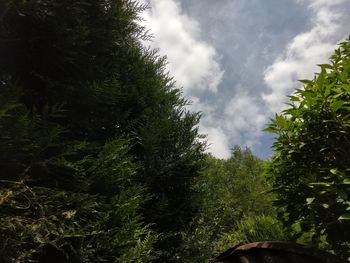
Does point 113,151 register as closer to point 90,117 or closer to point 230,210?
point 90,117

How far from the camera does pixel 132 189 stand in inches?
281

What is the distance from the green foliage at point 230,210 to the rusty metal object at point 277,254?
0.59m

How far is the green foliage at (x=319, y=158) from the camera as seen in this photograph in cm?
477

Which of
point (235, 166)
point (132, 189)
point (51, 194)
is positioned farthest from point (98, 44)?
point (235, 166)

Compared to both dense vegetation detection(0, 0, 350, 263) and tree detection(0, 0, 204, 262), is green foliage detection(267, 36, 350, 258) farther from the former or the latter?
tree detection(0, 0, 204, 262)

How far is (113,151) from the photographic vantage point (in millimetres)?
6977

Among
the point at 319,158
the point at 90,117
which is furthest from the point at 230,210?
the point at 319,158

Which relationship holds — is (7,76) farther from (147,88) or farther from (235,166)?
(235,166)

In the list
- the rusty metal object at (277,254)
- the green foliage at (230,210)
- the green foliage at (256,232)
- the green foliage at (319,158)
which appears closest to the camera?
the green foliage at (319,158)

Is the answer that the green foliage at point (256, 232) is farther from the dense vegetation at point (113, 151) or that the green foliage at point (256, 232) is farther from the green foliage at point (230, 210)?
the dense vegetation at point (113, 151)

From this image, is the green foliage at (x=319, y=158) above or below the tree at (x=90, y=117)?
below

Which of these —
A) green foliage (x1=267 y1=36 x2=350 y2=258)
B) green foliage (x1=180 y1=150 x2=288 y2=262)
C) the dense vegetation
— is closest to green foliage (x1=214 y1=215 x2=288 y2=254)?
green foliage (x1=180 y1=150 x2=288 y2=262)

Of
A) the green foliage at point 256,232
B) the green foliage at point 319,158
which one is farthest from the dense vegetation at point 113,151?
the green foliage at point 256,232

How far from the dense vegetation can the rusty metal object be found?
212mm
